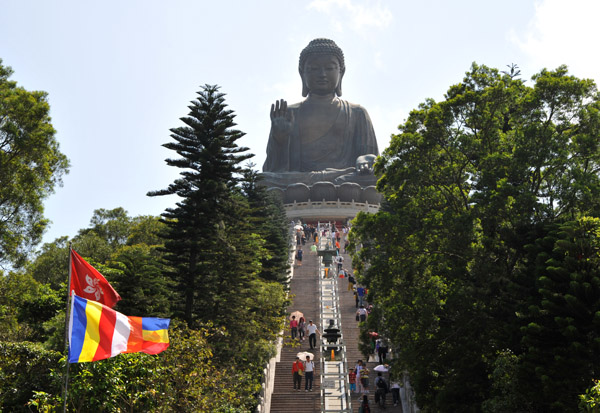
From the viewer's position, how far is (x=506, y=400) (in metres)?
12.2

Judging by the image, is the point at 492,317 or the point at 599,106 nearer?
the point at 492,317

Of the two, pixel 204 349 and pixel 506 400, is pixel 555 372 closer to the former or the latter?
pixel 506 400

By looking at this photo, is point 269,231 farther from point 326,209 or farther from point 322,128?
point 322,128

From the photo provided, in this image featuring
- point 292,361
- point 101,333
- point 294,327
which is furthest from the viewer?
point 294,327

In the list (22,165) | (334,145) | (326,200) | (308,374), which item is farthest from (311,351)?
(334,145)

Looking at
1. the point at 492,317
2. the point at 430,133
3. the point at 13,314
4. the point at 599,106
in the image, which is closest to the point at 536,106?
the point at 599,106

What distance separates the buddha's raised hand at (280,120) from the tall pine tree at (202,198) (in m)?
23.9

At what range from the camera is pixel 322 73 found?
4684cm

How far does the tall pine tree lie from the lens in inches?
662

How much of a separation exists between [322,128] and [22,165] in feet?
100

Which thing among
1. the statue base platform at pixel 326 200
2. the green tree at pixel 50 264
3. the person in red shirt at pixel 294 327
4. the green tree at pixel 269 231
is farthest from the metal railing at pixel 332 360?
the statue base platform at pixel 326 200

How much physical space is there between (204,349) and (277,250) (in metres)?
14.2

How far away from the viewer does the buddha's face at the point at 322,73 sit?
46941 mm

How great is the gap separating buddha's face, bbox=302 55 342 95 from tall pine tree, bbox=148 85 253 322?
96.7 ft
